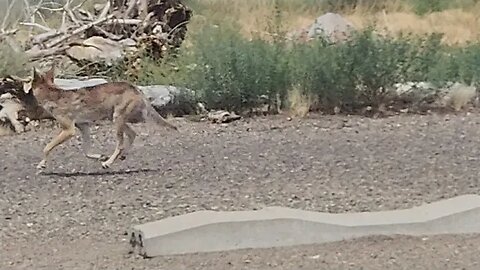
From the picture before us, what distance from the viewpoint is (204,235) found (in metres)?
7.46

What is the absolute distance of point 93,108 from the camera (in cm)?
1118

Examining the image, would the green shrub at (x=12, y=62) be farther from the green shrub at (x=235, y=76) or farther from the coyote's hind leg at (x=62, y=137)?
the coyote's hind leg at (x=62, y=137)

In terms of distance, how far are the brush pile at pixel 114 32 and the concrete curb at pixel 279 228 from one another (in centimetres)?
952

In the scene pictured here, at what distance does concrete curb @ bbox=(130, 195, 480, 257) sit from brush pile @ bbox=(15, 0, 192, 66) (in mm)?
9524

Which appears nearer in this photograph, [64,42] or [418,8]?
[64,42]

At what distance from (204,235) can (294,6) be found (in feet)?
75.2

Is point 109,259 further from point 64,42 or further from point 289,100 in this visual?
point 64,42

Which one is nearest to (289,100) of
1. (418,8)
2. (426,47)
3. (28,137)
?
(426,47)

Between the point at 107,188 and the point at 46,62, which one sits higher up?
the point at 107,188

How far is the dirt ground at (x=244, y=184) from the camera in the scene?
738cm

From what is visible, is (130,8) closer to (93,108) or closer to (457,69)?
(457,69)

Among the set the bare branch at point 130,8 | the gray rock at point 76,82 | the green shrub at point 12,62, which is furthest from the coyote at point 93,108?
the bare branch at point 130,8

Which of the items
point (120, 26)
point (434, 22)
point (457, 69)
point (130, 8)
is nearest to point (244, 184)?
point (457, 69)

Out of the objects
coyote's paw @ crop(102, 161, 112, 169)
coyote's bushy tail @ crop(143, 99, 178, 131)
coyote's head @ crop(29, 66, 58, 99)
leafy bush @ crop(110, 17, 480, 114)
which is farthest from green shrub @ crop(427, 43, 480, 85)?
coyote's head @ crop(29, 66, 58, 99)
